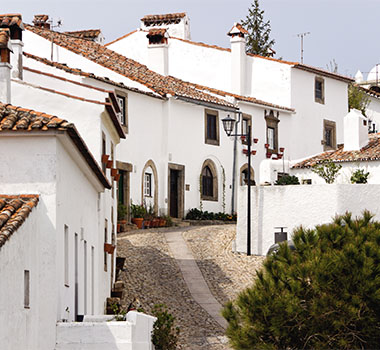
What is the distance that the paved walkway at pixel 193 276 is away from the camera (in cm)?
2483

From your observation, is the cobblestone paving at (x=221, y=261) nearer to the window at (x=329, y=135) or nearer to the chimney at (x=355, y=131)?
the chimney at (x=355, y=131)

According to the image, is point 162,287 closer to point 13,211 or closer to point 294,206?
point 294,206

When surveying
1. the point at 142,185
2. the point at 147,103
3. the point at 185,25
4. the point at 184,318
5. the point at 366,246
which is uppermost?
the point at 185,25

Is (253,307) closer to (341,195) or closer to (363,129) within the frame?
(341,195)

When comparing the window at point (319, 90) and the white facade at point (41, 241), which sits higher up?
the window at point (319, 90)

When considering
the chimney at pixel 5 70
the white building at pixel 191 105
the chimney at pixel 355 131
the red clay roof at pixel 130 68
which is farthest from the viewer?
the red clay roof at pixel 130 68

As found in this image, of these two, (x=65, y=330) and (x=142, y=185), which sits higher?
(x=142, y=185)

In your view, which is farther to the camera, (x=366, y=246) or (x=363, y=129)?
(x=363, y=129)

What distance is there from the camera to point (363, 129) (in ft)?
121

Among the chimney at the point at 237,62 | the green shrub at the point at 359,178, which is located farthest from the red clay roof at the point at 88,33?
the green shrub at the point at 359,178

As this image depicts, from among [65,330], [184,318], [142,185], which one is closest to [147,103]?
[142,185]

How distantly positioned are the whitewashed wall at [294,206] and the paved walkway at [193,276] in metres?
2.04

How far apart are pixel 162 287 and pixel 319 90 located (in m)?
24.3

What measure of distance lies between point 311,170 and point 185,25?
16.3 m
